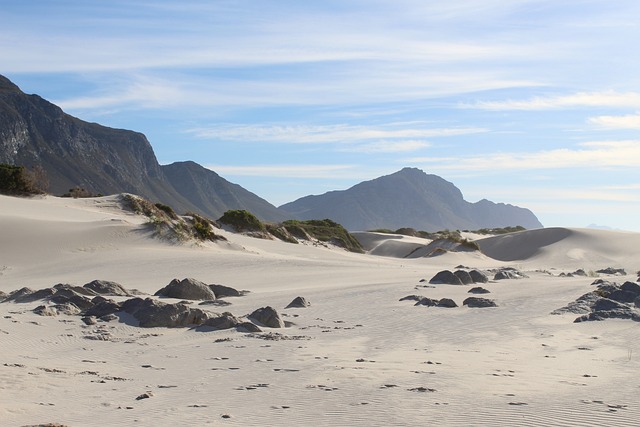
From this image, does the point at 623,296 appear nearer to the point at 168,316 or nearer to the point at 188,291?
the point at 168,316

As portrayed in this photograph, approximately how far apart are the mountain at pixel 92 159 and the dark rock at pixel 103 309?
3005 inches

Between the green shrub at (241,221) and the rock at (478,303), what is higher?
the green shrub at (241,221)

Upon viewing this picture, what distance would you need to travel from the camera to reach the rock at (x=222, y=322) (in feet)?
43.0

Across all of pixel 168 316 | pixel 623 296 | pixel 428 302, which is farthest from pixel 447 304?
pixel 168 316

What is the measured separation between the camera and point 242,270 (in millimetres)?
26297

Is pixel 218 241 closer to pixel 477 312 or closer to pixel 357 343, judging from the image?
pixel 477 312

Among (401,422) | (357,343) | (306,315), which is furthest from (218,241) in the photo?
(401,422)

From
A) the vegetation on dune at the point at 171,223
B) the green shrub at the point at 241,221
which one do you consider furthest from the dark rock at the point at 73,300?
the green shrub at the point at 241,221

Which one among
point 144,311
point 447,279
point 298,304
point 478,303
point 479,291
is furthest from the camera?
point 447,279

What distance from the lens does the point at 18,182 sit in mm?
38844

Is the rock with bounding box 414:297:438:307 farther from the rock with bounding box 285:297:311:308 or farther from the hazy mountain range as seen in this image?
the hazy mountain range

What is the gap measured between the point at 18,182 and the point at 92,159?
86859mm

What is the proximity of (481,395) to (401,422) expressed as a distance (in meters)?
1.42

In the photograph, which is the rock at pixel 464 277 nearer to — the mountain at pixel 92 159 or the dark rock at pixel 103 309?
the dark rock at pixel 103 309
